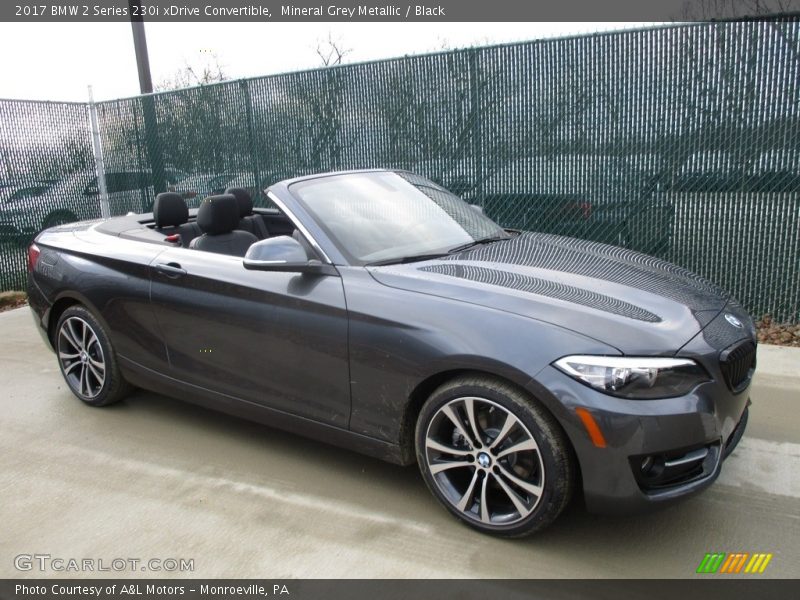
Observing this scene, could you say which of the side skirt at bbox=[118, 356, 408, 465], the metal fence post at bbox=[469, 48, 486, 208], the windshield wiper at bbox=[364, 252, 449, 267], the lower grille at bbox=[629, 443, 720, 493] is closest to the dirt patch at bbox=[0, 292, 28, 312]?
the side skirt at bbox=[118, 356, 408, 465]

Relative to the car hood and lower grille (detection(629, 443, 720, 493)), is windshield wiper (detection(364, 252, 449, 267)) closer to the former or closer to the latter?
the car hood

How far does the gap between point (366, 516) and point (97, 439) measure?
198 cm

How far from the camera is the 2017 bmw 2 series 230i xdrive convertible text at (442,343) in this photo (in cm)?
262

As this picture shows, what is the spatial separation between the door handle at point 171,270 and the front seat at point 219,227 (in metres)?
0.36

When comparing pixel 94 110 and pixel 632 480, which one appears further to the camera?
pixel 94 110

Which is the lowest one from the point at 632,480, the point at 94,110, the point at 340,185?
the point at 632,480

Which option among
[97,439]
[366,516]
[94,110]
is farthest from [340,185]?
[94,110]

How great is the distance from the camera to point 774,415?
13.7 ft

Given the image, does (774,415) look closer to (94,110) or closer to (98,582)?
(98,582)

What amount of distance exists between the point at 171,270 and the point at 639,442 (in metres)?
2.71

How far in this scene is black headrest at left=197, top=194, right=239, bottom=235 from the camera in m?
4.38

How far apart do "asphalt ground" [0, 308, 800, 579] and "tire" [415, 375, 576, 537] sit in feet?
0.48

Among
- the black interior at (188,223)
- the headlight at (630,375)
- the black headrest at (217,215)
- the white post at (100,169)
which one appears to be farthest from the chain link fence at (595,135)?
the headlight at (630,375)

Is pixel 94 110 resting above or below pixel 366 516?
above
